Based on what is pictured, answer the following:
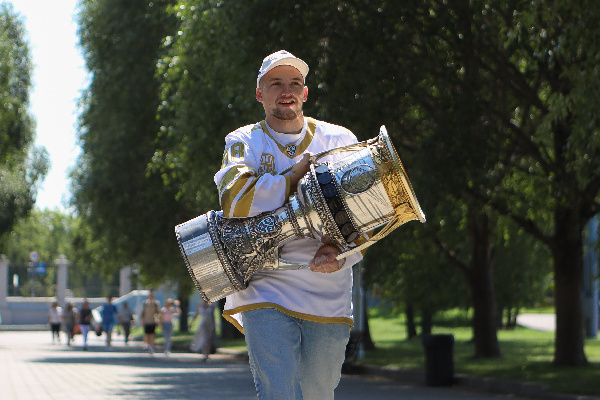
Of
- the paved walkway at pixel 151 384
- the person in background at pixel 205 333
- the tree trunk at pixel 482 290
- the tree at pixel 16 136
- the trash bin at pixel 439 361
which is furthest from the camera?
the tree at pixel 16 136

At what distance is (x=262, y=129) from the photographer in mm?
4727

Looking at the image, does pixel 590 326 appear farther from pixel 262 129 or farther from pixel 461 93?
pixel 262 129

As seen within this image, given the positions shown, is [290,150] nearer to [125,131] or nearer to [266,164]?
[266,164]

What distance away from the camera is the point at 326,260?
4.36 metres

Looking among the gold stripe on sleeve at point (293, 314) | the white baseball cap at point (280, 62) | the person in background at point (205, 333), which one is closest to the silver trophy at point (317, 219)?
the gold stripe on sleeve at point (293, 314)

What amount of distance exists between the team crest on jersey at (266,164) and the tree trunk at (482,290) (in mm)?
18849

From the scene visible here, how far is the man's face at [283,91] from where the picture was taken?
183 inches

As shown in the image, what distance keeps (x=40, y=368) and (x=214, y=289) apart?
60.7 feet

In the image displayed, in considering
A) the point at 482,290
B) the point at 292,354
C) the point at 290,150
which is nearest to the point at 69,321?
the point at 482,290

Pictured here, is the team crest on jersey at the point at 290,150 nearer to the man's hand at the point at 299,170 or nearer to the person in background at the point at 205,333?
the man's hand at the point at 299,170

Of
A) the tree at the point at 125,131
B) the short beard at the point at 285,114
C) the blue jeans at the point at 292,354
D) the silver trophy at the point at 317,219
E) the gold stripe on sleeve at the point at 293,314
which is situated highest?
the tree at the point at 125,131

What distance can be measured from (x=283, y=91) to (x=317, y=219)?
0.65 meters

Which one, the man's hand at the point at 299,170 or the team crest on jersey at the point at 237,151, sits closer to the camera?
the man's hand at the point at 299,170

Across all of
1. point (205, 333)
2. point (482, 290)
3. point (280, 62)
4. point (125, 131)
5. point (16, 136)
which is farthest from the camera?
point (16, 136)
